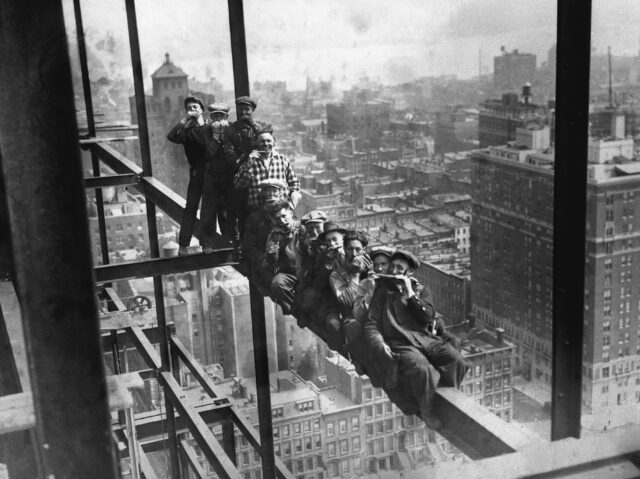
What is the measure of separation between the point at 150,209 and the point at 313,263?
5863 millimetres

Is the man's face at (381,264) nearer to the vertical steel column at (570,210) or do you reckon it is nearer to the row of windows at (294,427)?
the vertical steel column at (570,210)

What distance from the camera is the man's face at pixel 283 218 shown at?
9.06 meters

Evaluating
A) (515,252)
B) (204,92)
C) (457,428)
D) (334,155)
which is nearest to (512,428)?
(457,428)

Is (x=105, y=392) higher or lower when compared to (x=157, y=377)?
higher

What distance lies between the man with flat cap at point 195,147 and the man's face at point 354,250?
10.3ft

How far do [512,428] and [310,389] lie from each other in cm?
591

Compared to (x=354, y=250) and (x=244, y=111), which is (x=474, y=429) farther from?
(x=244, y=111)

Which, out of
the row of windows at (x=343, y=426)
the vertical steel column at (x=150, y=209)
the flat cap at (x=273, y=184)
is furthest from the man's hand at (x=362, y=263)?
the vertical steel column at (x=150, y=209)

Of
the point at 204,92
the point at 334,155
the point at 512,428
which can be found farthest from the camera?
the point at 204,92

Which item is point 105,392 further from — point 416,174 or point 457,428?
point 416,174

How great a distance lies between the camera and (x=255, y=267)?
9414 mm

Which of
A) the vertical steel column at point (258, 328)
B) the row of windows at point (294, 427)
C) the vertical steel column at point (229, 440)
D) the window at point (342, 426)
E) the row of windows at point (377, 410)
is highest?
the vertical steel column at point (258, 328)

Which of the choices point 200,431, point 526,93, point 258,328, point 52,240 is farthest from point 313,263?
point 52,240

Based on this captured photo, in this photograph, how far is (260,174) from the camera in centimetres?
949
